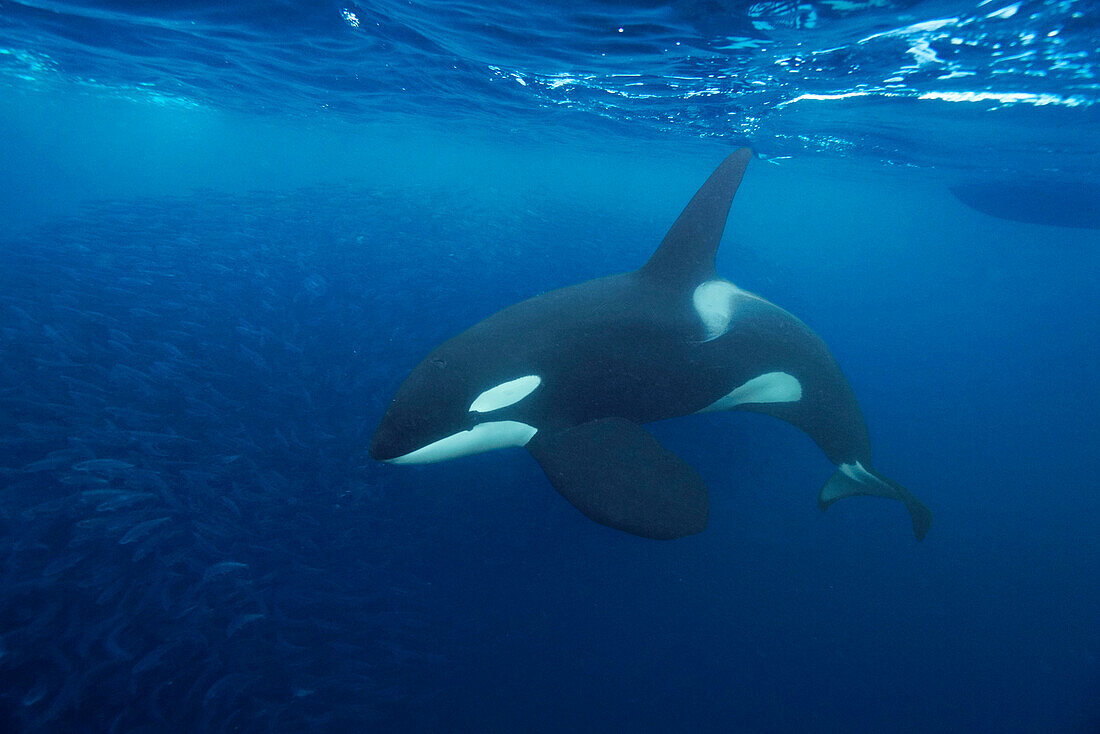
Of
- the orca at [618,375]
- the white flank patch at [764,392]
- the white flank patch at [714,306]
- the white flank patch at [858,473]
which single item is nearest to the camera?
the orca at [618,375]

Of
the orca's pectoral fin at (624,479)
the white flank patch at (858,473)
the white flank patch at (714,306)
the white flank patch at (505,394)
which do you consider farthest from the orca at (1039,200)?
the white flank patch at (505,394)

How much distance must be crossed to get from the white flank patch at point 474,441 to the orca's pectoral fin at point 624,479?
0.23 m

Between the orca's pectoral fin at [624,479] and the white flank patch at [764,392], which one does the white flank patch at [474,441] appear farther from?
the white flank patch at [764,392]

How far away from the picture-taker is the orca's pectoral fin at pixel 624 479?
446 centimetres

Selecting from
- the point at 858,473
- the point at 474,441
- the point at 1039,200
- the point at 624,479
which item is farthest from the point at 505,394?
the point at 1039,200

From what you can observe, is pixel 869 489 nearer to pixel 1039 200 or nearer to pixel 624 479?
pixel 624 479

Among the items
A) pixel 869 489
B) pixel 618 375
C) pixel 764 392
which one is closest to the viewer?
pixel 618 375

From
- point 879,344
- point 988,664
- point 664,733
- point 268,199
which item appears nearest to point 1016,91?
point 879,344

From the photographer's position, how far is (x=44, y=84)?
30.4 metres

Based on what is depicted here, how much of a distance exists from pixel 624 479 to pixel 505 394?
1.44 meters

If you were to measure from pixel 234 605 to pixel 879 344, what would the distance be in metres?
22.5

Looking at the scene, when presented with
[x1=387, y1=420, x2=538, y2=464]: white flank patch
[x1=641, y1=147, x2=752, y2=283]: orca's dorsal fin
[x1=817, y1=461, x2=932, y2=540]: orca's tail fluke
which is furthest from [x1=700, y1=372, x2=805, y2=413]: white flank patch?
[x1=387, y1=420, x2=538, y2=464]: white flank patch

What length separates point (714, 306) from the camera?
561 centimetres

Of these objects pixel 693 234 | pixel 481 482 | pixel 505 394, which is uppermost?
pixel 693 234
